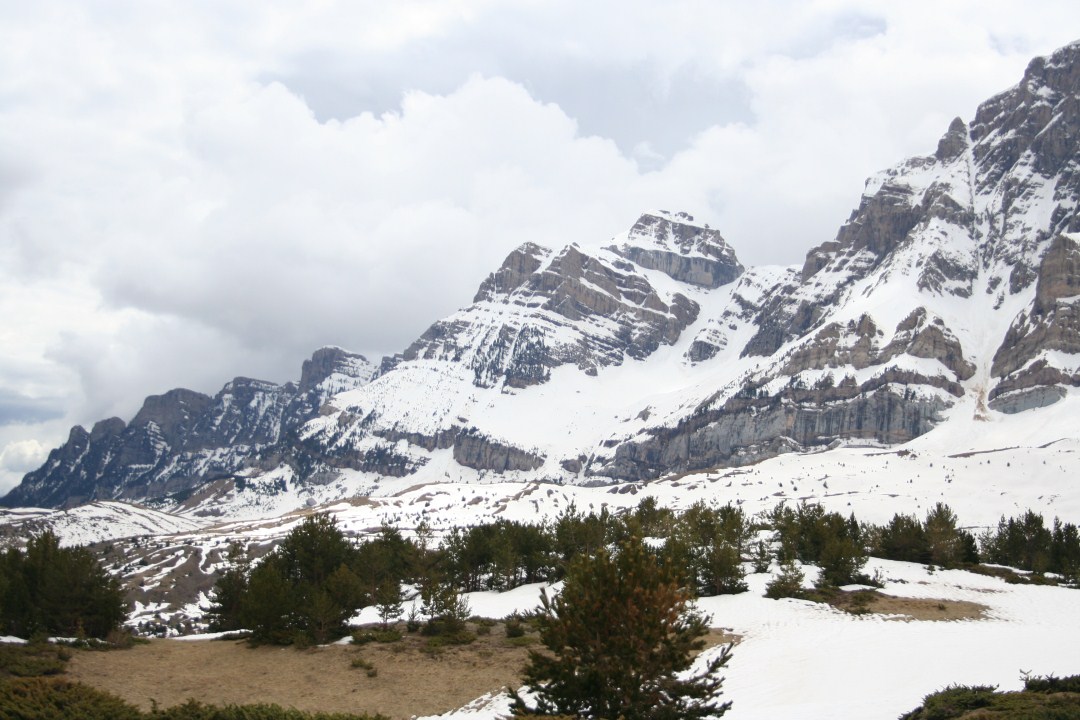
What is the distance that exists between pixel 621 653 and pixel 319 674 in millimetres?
18576

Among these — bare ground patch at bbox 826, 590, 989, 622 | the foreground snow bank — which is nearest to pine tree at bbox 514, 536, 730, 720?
the foreground snow bank

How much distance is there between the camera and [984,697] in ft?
60.7

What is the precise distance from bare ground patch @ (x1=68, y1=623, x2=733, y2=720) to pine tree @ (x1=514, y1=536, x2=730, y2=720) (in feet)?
34.9

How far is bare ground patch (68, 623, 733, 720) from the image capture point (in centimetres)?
2862

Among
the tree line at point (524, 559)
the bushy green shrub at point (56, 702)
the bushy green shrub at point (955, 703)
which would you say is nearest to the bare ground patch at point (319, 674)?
the tree line at point (524, 559)

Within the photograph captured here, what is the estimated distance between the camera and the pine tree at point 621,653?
18.0 metres

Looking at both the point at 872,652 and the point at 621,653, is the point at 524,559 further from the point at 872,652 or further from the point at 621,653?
the point at 621,653

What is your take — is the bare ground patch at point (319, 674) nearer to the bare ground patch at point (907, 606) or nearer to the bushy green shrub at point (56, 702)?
the bushy green shrub at point (56, 702)

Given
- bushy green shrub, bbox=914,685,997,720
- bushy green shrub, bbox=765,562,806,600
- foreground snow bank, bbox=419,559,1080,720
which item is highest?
bushy green shrub, bbox=914,685,997,720

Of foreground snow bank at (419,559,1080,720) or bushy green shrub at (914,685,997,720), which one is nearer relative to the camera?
bushy green shrub at (914,685,997,720)

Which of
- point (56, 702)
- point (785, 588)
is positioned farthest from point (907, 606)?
point (56, 702)

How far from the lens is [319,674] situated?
105 feet

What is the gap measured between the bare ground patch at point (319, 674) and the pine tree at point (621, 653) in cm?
1064

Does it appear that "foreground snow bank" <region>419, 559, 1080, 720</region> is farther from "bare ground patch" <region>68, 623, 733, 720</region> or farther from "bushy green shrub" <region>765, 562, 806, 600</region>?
"bare ground patch" <region>68, 623, 733, 720</region>
